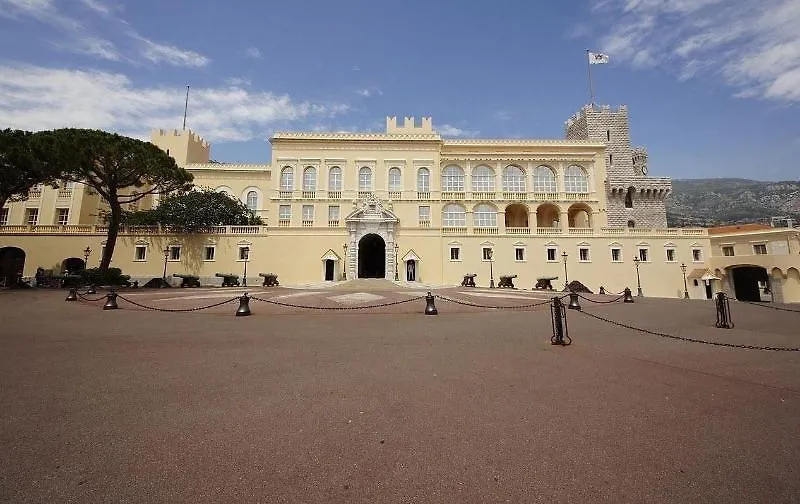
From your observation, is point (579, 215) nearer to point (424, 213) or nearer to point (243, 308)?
point (424, 213)

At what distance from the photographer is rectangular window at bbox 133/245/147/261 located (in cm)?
3253

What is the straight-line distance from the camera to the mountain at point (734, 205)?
110 metres

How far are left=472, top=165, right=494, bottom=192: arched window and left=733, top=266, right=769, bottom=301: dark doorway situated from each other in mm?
23589

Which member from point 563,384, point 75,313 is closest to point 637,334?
point 563,384

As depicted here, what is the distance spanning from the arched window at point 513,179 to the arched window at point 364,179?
1456 cm

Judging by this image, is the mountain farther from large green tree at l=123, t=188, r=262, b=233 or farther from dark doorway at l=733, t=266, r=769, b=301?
large green tree at l=123, t=188, r=262, b=233

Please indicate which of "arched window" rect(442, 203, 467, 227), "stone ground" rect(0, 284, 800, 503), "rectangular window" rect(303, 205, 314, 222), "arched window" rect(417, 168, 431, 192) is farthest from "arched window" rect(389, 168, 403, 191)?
"stone ground" rect(0, 284, 800, 503)

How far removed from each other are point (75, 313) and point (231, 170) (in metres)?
34.1

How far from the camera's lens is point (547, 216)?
40438 mm

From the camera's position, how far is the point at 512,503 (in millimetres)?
2484

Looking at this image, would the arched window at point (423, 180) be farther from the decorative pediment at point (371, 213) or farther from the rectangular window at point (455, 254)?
the rectangular window at point (455, 254)

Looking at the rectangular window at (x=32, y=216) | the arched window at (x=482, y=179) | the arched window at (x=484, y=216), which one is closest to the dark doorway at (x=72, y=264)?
the rectangular window at (x=32, y=216)

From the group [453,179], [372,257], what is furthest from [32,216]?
[453,179]

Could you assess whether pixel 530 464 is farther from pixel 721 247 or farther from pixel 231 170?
pixel 231 170
